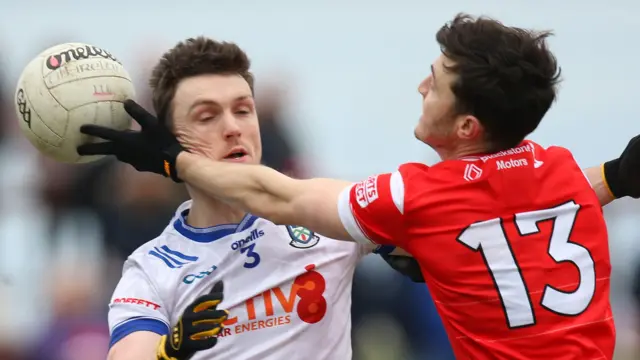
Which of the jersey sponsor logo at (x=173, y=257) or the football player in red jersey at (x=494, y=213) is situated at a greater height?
the football player in red jersey at (x=494, y=213)

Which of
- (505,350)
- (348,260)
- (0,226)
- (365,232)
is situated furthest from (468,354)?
(0,226)

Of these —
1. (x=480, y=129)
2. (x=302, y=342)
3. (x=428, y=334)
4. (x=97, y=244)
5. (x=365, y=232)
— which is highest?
(x=480, y=129)

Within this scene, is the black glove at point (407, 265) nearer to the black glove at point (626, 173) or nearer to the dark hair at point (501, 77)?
the dark hair at point (501, 77)

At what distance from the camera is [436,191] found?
3744mm

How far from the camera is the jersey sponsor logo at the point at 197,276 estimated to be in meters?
4.31

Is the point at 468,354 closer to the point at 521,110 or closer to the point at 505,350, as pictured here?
the point at 505,350

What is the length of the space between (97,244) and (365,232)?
310 centimetres

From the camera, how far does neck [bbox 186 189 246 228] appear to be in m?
4.49

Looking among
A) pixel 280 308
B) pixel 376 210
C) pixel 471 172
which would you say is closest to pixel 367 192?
pixel 376 210

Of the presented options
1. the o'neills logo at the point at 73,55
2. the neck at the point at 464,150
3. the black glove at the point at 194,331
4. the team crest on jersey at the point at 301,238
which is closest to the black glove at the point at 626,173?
the neck at the point at 464,150

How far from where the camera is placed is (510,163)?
377 cm

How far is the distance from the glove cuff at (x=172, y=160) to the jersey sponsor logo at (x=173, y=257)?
0.30 meters

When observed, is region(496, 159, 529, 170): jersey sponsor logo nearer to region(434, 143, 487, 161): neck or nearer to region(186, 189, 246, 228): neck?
region(434, 143, 487, 161): neck

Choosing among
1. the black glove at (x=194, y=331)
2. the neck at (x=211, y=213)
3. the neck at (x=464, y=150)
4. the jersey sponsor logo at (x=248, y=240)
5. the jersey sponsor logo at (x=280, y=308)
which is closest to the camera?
the neck at (x=464, y=150)
